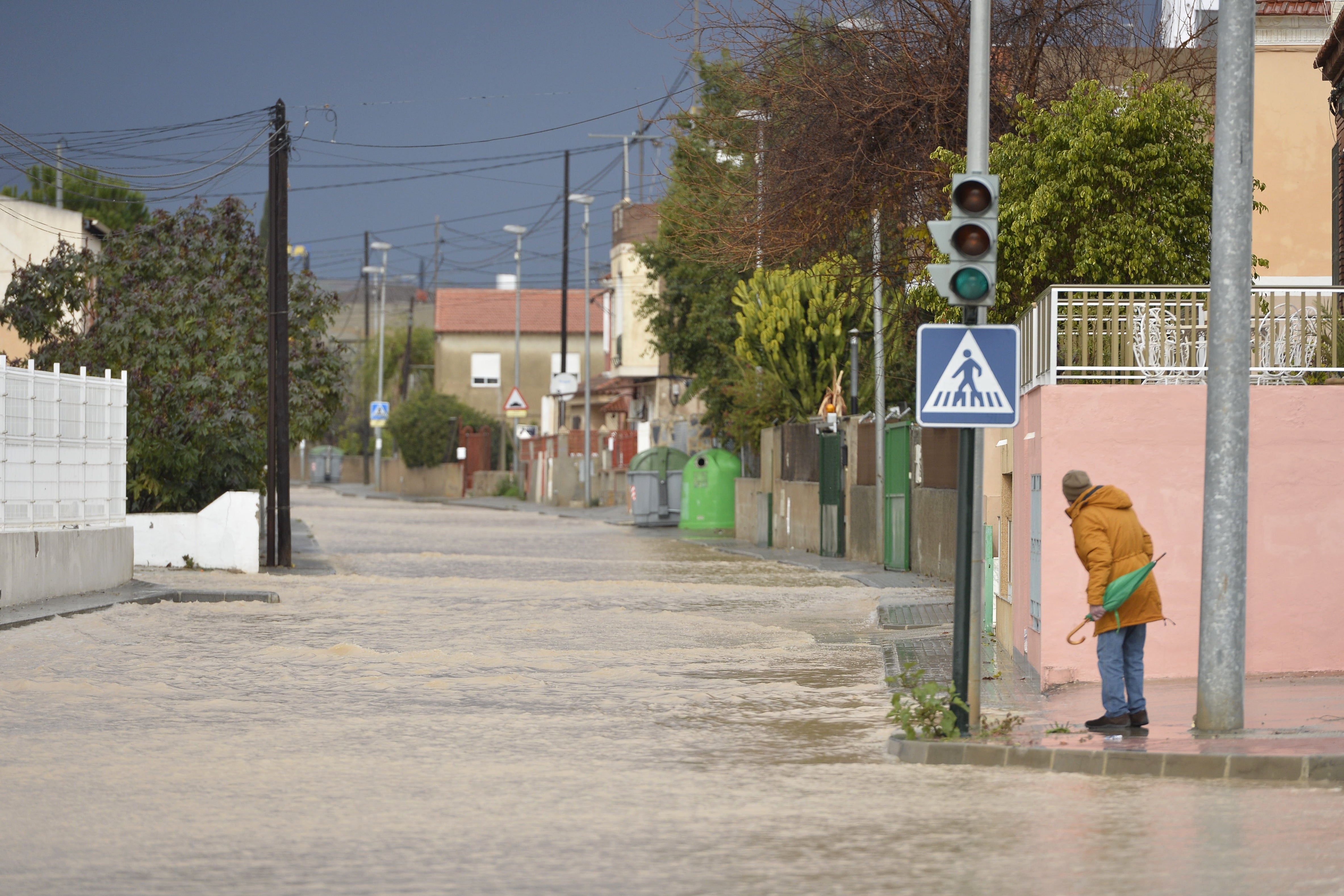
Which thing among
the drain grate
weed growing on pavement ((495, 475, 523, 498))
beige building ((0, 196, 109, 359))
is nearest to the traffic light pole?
the drain grate

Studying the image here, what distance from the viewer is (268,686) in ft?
43.4

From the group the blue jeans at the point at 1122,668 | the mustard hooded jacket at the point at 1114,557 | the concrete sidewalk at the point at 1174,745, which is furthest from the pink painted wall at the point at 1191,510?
the blue jeans at the point at 1122,668

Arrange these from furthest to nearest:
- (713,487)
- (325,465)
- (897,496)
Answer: (325,465), (713,487), (897,496)

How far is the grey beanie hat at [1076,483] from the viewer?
34.8ft

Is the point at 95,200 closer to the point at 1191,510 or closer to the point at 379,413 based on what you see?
the point at 379,413

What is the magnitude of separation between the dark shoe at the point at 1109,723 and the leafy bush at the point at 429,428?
70.2 meters

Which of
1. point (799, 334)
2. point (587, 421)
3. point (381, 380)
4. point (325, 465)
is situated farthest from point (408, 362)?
point (799, 334)

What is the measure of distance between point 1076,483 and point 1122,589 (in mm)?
691

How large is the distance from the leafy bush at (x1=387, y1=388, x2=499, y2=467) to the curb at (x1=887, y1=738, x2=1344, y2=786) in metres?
70.7

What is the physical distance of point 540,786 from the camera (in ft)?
29.6

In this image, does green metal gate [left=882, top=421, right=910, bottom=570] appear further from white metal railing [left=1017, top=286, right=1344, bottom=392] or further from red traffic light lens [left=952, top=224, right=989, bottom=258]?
red traffic light lens [left=952, top=224, right=989, bottom=258]

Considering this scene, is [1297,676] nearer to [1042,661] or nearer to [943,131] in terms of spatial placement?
[1042,661]

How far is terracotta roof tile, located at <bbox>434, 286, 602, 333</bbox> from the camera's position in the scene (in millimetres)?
95812

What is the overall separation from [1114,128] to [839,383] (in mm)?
15619
